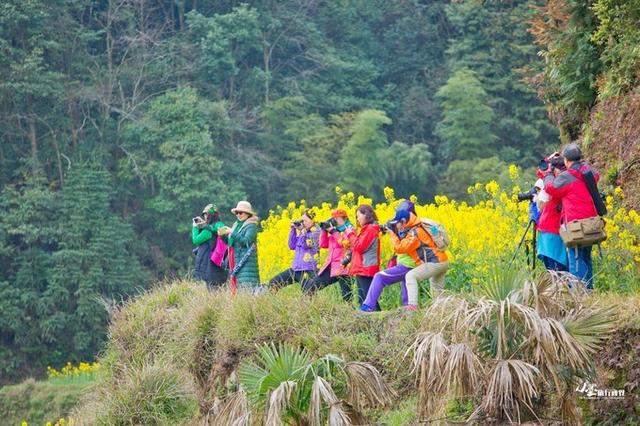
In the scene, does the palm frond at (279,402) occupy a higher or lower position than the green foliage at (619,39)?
lower

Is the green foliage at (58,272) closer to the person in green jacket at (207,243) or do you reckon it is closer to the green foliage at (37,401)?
the green foliage at (37,401)

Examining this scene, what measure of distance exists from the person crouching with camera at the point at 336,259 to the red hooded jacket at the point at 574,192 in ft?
9.81

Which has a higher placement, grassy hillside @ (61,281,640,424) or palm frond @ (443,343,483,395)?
palm frond @ (443,343,483,395)

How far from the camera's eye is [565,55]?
1623 cm

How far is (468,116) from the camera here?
4256cm

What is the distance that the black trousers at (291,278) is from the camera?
1410cm

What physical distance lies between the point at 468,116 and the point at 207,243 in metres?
27.6

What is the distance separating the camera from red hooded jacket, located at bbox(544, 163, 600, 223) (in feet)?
36.0

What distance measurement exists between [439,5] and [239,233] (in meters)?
35.4

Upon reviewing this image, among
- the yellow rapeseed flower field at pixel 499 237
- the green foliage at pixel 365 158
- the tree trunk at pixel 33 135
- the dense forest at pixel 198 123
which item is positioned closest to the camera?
the yellow rapeseed flower field at pixel 499 237

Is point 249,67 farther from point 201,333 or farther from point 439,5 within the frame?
point 201,333

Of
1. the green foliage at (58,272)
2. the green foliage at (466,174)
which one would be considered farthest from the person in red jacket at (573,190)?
the green foliage at (466,174)

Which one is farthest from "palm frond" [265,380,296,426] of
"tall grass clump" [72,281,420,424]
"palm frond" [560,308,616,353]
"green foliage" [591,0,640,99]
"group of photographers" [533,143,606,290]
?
"green foliage" [591,0,640,99]

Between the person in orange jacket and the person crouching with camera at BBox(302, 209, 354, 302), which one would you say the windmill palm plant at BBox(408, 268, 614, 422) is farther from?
the person crouching with camera at BBox(302, 209, 354, 302)
